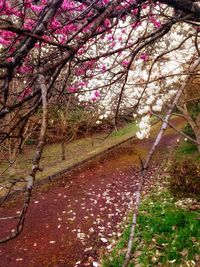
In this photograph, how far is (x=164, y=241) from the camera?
530 cm

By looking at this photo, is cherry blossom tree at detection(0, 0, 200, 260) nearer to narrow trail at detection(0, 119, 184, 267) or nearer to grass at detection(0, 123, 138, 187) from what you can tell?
narrow trail at detection(0, 119, 184, 267)

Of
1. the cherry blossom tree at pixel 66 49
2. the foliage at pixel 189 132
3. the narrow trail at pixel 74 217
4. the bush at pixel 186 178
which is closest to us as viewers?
the cherry blossom tree at pixel 66 49

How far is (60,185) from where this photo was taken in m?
9.05

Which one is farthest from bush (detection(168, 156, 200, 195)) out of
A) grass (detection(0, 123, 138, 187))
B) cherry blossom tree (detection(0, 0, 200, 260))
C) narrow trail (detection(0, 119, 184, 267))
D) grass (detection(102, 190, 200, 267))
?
grass (detection(0, 123, 138, 187))

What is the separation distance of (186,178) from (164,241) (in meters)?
1.92

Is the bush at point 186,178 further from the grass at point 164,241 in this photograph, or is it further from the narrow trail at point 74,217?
the narrow trail at point 74,217

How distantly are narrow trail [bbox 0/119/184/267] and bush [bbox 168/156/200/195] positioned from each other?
1.07 metres

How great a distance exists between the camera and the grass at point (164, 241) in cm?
486

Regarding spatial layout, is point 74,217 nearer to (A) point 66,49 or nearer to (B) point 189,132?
(A) point 66,49

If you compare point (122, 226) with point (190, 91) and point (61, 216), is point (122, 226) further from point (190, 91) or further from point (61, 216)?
point (190, 91)

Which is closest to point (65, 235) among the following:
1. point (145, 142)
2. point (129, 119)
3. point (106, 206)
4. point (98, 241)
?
point (98, 241)

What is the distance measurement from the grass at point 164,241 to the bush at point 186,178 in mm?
746

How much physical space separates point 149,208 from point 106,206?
1.10m

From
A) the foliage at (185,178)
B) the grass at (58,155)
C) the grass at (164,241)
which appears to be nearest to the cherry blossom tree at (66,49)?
the foliage at (185,178)
